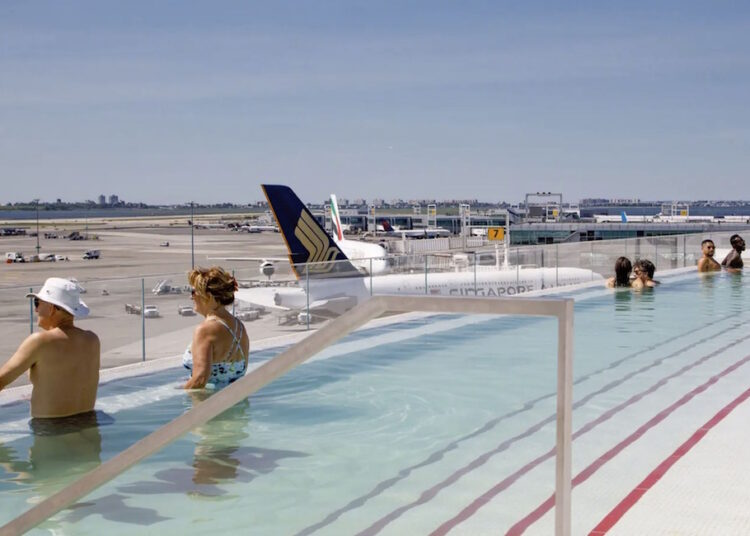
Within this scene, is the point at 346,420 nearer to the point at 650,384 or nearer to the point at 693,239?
the point at 650,384

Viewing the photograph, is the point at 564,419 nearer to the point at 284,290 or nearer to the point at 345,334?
the point at 345,334

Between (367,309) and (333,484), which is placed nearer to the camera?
(367,309)

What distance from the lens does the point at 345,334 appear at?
90.0 inches

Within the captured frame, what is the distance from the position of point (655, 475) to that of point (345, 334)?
2.01 m

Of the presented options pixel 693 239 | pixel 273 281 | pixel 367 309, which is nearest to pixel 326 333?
pixel 367 309

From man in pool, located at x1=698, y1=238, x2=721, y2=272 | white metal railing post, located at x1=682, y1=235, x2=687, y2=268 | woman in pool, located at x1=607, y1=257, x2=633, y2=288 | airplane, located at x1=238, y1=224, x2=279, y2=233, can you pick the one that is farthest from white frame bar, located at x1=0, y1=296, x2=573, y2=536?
airplane, located at x1=238, y1=224, x2=279, y2=233

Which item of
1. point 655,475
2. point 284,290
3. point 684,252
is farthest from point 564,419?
point 684,252

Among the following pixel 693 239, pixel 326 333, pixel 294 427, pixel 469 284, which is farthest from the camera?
pixel 693 239

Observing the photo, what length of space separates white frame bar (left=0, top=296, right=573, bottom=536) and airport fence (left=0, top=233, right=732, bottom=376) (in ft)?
7.98

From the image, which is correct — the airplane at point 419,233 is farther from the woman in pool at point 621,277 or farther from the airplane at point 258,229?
the woman in pool at point 621,277

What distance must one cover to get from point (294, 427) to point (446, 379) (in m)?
0.76

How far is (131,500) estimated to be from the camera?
10.2ft

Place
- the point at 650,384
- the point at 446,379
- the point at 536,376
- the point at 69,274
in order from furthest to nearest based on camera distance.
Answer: the point at 69,274
the point at 650,384
the point at 446,379
the point at 536,376

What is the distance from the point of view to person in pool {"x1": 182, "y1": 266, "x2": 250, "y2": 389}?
4.86 metres
